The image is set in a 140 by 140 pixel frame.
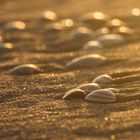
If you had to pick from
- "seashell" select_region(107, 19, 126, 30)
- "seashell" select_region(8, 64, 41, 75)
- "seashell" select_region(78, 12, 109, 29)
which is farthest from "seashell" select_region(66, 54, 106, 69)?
"seashell" select_region(78, 12, 109, 29)

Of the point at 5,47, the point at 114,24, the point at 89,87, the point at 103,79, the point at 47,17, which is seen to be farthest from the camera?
the point at 47,17

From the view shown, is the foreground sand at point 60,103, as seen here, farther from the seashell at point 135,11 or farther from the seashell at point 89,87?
the seashell at point 135,11

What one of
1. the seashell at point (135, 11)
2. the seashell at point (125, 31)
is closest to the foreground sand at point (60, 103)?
the seashell at point (125, 31)

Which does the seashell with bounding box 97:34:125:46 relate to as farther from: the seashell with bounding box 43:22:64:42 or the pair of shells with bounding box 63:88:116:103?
the pair of shells with bounding box 63:88:116:103

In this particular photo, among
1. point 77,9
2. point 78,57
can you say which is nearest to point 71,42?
point 78,57

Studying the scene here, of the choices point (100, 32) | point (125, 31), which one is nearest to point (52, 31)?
point (100, 32)

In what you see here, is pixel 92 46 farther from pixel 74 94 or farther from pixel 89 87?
pixel 74 94
